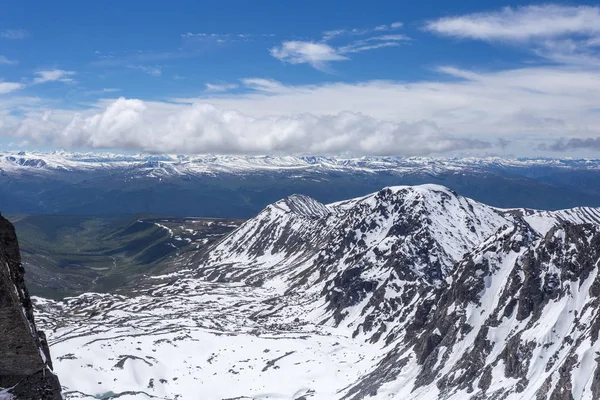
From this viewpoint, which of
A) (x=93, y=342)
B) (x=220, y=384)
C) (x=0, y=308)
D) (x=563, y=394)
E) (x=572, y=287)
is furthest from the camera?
(x=93, y=342)

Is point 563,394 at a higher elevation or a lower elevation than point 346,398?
higher

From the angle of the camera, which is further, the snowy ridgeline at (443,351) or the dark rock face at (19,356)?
the snowy ridgeline at (443,351)

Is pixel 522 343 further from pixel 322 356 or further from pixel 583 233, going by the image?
pixel 322 356

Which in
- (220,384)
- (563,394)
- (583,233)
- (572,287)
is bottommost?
(220,384)

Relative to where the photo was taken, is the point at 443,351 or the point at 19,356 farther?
the point at 443,351

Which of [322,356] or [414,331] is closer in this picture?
[414,331]

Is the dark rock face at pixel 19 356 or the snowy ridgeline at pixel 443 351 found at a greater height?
the dark rock face at pixel 19 356

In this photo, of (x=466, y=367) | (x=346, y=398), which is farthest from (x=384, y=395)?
(x=466, y=367)

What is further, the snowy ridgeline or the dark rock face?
the snowy ridgeline

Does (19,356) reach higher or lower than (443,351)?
higher

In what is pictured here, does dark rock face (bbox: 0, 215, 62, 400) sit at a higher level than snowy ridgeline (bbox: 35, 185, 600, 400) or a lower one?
higher

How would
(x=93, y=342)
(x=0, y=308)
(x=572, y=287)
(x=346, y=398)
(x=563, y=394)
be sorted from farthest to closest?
(x=93, y=342), (x=346, y=398), (x=572, y=287), (x=563, y=394), (x=0, y=308)
